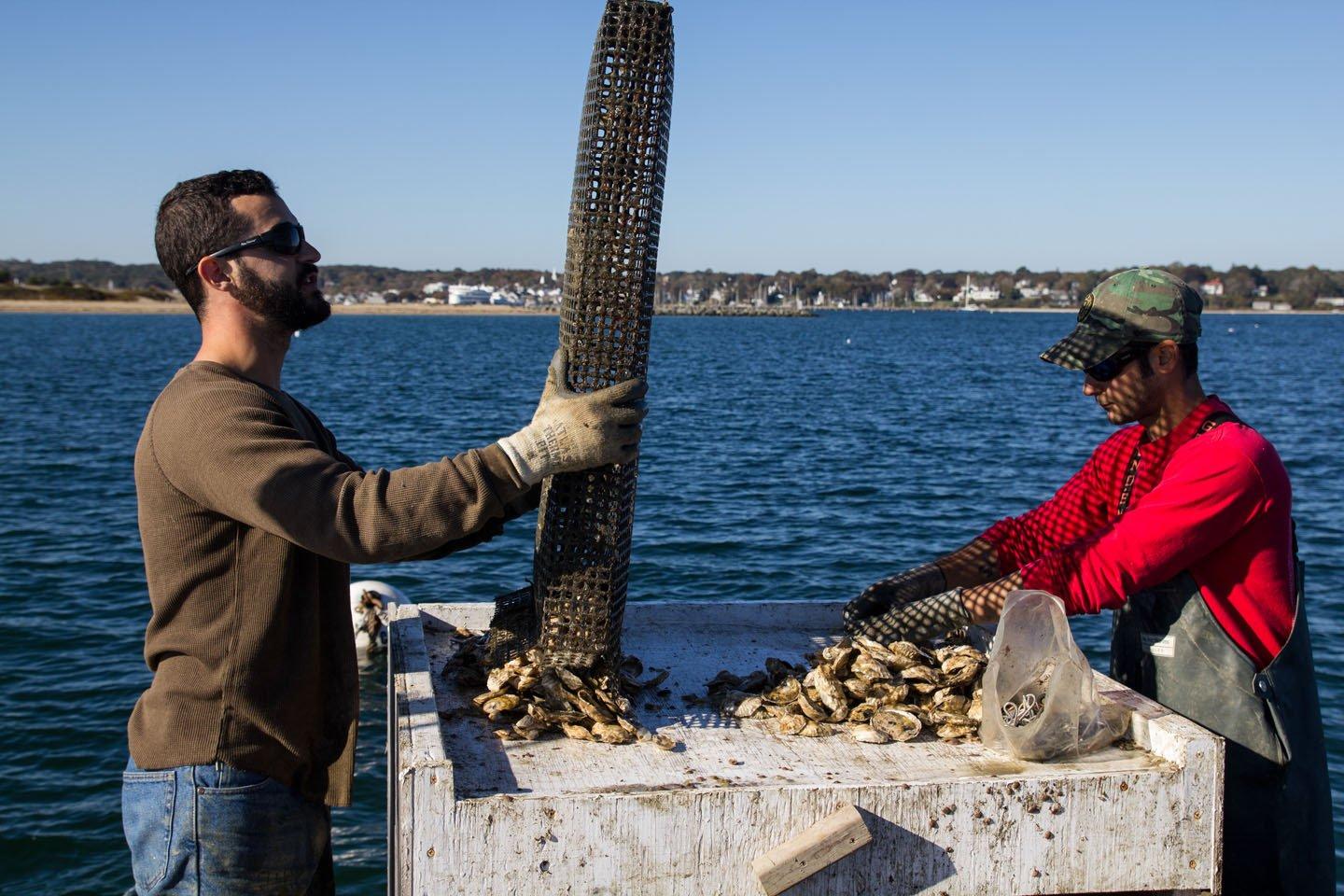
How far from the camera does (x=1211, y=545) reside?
382 cm

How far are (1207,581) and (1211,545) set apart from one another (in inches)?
7.1

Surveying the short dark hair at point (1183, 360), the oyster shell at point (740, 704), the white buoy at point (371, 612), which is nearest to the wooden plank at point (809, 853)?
the oyster shell at point (740, 704)

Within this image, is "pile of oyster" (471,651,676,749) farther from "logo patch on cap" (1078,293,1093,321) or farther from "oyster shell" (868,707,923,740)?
"logo patch on cap" (1078,293,1093,321)

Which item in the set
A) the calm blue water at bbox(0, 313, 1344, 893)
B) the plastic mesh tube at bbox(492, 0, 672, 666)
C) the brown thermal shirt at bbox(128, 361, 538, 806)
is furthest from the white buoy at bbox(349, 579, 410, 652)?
the brown thermal shirt at bbox(128, 361, 538, 806)

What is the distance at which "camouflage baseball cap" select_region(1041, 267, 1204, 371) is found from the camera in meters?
4.08

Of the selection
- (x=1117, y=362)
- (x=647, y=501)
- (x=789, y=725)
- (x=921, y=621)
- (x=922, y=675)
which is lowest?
(x=647, y=501)

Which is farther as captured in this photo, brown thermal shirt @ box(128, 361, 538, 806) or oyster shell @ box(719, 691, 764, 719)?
oyster shell @ box(719, 691, 764, 719)

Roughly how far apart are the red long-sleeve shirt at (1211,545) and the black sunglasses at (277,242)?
2559mm

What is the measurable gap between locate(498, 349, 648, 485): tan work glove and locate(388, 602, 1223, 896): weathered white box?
2.76ft

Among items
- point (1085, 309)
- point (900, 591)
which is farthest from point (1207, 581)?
point (900, 591)

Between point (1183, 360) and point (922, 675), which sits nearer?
point (1183, 360)

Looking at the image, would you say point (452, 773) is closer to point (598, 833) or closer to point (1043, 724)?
point (598, 833)

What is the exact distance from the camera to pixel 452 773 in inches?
130

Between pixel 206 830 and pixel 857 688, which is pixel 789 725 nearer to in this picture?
pixel 857 688
